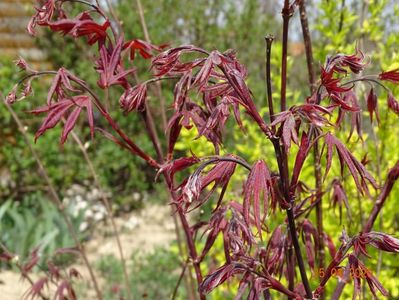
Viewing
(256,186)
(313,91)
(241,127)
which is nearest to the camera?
(256,186)

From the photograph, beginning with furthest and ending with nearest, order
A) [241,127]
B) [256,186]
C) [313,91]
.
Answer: [313,91] → [241,127] → [256,186]

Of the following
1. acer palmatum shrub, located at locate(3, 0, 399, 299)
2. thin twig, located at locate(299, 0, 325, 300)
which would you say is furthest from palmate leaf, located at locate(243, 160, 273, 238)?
thin twig, located at locate(299, 0, 325, 300)

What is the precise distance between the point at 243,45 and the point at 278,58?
587 cm

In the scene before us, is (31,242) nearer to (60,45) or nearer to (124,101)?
(60,45)

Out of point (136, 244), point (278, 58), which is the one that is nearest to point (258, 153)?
point (278, 58)

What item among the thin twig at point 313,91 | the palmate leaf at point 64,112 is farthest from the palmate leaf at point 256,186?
the thin twig at point 313,91

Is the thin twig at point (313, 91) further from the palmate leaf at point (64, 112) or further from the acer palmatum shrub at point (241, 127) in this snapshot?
the palmate leaf at point (64, 112)

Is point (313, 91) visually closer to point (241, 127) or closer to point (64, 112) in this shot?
point (241, 127)

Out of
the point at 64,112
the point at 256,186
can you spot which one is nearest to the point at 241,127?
the point at 256,186

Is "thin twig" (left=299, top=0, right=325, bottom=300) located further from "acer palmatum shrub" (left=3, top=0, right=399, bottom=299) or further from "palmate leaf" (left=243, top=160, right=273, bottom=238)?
"palmate leaf" (left=243, top=160, right=273, bottom=238)

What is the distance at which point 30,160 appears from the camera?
6445mm

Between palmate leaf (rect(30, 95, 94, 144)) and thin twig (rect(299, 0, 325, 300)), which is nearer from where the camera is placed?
palmate leaf (rect(30, 95, 94, 144))

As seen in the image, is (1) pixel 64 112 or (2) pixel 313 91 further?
(2) pixel 313 91

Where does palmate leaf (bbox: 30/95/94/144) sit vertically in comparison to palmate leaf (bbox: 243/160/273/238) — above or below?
above
